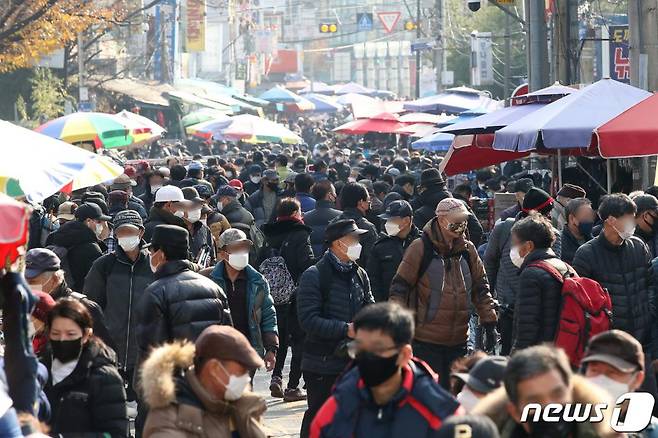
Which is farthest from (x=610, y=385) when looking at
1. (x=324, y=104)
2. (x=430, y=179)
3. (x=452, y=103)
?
(x=324, y=104)

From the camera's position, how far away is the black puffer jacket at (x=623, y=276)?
8.70 m

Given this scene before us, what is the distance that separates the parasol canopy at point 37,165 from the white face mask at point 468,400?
3.10 meters

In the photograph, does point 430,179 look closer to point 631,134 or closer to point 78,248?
point 631,134

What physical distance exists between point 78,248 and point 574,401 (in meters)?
7.18

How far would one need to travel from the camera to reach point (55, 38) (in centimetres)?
2667

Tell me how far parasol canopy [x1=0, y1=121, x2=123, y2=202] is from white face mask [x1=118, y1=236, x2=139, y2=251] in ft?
4.40

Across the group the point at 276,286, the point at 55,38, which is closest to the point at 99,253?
the point at 276,286

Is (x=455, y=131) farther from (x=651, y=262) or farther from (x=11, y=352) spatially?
(x=11, y=352)

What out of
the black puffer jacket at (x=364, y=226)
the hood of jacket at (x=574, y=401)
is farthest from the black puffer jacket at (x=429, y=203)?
the hood of jacket at (x=574, y=401)

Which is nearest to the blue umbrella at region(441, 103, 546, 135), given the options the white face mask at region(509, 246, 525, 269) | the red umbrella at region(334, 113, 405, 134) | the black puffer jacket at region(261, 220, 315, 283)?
the black puffer jacket at region(261, 220, 315, 283)

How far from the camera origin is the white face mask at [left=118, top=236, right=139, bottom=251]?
976 centimetres

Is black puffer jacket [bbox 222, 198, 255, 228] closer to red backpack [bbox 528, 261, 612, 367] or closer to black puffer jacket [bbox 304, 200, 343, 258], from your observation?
black puffer jacket [bbox 304, 200, 343, 258]

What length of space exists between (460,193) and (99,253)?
22.8 feet

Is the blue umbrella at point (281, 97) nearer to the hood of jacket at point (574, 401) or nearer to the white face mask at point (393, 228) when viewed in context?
the white face mask at point (393, 228)
